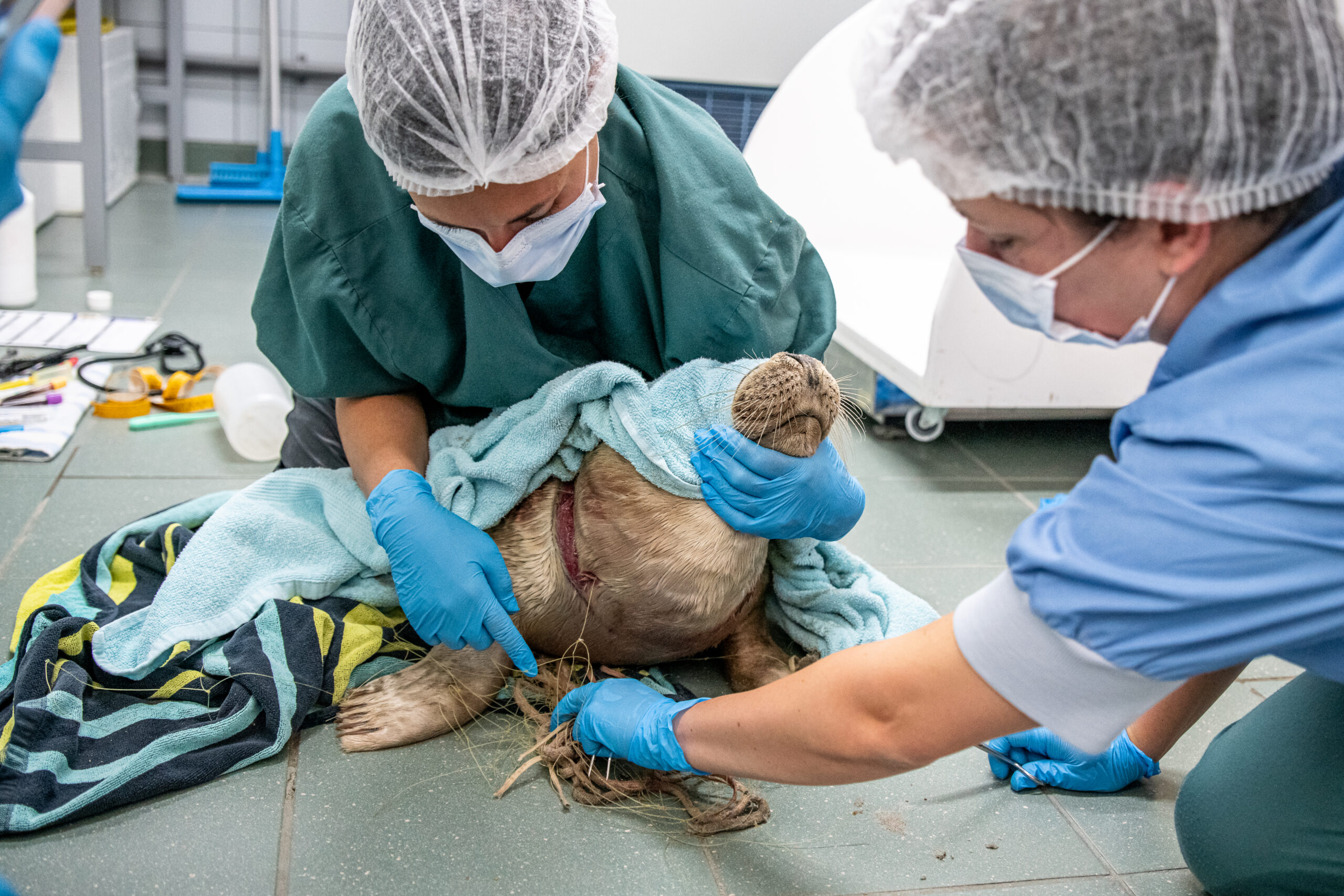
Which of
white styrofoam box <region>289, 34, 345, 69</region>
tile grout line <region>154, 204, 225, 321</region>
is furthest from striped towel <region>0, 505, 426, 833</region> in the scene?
white styrofoam box <region>289, 34, 345, 69</region>

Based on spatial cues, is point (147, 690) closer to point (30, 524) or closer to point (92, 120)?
point (30, 524)

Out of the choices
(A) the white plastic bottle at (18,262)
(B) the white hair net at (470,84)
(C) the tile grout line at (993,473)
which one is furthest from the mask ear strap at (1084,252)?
(A) the white plastic bottle at (18,262)

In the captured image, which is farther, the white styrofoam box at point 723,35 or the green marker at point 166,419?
the white styrofoam box at point 723,35

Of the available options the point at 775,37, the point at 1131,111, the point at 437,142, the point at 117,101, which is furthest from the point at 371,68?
the point at 117,101

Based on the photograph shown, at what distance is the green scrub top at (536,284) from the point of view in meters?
1.37

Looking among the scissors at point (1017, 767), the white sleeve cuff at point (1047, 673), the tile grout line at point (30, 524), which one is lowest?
the tile grout line at point (30, 524)

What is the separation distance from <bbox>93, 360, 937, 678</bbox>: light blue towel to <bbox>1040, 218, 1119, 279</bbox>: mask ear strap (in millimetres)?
546

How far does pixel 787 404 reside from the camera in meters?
1.27

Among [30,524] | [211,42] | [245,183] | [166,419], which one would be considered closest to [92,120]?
[166,419]

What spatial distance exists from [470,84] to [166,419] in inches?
61.9

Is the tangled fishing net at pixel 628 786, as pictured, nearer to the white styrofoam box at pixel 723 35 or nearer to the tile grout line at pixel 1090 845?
the tile grout line at pixel 1090 845

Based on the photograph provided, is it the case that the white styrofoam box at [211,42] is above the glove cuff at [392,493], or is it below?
above

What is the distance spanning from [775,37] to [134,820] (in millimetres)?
3564

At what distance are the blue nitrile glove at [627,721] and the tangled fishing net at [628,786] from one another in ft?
0.06
